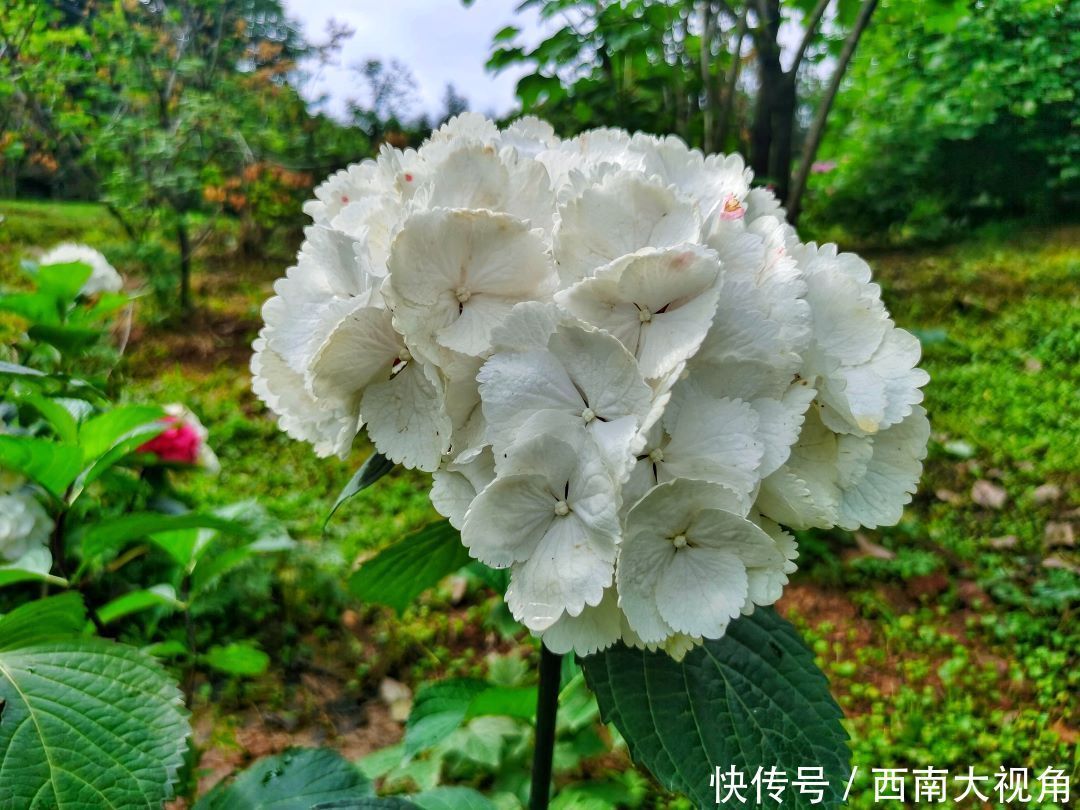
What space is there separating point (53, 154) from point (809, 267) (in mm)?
4017

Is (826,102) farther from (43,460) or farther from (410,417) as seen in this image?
(43,460)

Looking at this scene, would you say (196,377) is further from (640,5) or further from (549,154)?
(549,154)

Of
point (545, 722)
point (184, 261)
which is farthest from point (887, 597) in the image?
point (184, 261)

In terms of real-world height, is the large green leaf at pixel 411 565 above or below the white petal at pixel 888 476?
below

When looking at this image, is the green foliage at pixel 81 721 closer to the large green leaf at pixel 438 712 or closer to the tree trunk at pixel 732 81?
the large green leaf at pixel 438 712

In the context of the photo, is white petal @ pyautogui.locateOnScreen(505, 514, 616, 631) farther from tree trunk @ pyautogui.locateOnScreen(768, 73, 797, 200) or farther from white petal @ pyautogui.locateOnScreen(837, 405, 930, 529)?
tree trunk @ pyautogui.locateOnScreen(768, 73, 797, 200)

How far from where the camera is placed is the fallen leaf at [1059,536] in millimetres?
2064

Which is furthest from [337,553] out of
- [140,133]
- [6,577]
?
[140,133]

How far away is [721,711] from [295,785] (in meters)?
0.53

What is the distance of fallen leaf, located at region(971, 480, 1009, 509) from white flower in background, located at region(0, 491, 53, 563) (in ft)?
7.67

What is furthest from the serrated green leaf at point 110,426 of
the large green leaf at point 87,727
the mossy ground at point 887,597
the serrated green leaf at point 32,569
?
the mossy ground at point 887,597

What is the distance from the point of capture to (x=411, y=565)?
771 mm

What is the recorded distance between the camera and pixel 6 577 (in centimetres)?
84

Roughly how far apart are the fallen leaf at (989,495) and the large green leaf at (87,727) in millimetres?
2263
